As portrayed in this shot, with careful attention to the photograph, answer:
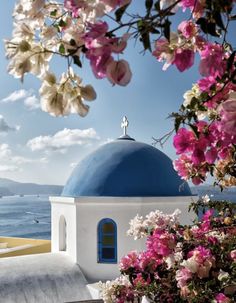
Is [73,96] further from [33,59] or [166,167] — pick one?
[166,167]

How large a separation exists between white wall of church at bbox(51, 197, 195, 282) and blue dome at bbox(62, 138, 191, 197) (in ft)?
0.67

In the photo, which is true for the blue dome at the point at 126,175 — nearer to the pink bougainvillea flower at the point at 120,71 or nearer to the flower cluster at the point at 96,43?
the flower cluster at the point at 96,43

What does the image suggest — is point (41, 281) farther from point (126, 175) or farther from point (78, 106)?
point (78, 106)

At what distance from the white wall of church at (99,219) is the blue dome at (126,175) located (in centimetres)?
20

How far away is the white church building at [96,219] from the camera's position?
8.83 meters

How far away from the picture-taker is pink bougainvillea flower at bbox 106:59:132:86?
50.9 inches

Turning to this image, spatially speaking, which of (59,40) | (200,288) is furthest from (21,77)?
(200,288)

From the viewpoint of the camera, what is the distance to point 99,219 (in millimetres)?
9195

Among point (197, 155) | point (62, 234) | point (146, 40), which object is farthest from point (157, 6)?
point (62, 234)

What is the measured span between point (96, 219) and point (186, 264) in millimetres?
6211

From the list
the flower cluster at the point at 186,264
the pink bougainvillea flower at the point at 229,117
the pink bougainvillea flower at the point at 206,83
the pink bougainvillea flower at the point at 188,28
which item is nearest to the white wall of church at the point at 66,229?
the flower cluster at the point at 186,264

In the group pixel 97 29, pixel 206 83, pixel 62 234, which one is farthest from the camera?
pixel 62 234

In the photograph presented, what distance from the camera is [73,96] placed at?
150 cm

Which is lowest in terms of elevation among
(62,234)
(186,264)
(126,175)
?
(62,234)
